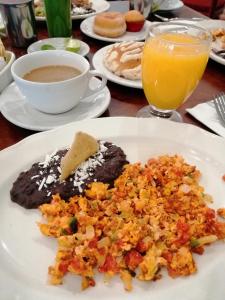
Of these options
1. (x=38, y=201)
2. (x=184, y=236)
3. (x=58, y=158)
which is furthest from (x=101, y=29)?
(x=184, y=236)

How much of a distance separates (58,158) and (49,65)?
19.6 inches

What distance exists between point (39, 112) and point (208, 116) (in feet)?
2.10

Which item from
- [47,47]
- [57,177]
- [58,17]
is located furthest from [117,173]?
[58,17]

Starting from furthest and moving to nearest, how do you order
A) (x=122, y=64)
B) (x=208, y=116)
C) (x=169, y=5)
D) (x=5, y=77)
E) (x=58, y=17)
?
(x=169, y=5), (x=58, y=17), (x=122, y=64), (x=5, y=77), (x=208, y=116)

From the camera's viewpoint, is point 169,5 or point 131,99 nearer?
point 131,99

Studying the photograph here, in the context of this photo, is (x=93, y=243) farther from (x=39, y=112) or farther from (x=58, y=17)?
(x=58, y=17)

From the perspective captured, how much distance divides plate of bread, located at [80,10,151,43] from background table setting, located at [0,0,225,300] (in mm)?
312

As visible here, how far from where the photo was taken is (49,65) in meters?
1.27

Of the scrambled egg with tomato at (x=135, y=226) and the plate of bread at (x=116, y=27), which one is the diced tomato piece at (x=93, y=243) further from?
the plate of bread at (x=116, y=27)

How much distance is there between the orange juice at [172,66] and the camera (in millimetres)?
1085

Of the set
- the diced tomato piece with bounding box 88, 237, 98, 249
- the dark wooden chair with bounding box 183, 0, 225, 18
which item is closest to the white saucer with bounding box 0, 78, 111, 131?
the diced tomato piece with bounding box 88, 237, 98, 249

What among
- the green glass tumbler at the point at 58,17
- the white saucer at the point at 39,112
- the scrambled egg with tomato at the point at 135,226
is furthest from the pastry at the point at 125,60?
the scrambled egg with tomato at the point at 135,226

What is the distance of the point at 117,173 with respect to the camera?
946mm

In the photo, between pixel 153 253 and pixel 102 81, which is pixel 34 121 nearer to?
pixel 102 81
